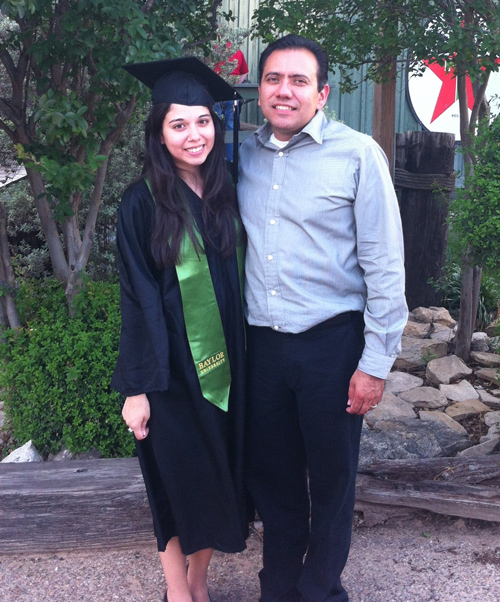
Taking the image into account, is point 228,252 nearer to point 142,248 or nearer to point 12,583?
point 142,248

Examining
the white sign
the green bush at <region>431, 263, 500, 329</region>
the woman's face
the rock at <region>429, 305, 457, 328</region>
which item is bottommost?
the rock at <region>429, 305, 457, 328</region>

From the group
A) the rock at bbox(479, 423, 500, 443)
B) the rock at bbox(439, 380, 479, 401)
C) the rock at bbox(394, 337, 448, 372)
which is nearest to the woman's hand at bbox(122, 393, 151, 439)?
the rock at bbox(479, 423, 500, 443)

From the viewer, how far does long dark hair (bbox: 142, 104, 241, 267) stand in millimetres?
2160

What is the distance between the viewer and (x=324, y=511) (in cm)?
243

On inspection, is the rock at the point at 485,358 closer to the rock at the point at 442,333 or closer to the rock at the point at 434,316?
the rock at the point at 442,333

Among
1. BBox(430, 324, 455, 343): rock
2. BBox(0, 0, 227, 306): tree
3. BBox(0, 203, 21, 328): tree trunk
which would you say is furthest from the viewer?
BBox(430, 324, 455, 343): rock

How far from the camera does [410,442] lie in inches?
136

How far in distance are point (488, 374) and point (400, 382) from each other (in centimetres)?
61

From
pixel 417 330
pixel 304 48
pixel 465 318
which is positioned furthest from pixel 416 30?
pixel 417 330

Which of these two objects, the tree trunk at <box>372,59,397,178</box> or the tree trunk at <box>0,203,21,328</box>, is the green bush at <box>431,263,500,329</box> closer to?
the tree trunk at <box>372,59,397,178</box>

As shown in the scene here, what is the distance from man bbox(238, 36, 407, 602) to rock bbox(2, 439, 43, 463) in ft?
4.65

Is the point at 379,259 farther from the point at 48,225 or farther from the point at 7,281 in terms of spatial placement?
the point at 7,281

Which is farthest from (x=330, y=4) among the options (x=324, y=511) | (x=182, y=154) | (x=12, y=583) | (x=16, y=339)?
(x=12, y=583)

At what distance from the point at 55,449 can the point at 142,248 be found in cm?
162
